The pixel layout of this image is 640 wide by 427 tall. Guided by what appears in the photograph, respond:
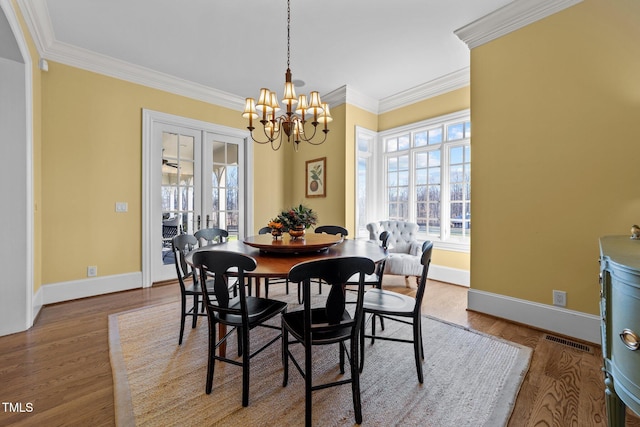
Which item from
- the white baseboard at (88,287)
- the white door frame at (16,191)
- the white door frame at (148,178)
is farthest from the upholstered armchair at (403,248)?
the white door frame at (16,191)

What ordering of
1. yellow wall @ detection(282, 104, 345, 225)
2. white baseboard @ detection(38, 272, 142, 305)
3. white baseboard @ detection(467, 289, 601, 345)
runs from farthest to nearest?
yellow wall @ detection(282, 104, 345, 225), white baseboard @ detection(38, 272, 142, 305), white baseboard @ detection(467, 289, 601, 345)

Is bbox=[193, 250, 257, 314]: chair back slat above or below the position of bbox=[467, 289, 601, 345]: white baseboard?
above

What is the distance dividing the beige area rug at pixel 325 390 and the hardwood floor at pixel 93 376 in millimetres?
84

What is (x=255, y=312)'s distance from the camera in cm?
173

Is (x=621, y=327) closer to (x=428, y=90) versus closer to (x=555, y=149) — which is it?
(x=555, y=149)

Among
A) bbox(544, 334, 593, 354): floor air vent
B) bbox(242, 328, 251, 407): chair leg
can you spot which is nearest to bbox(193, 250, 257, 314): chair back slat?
bbox(242, 328, 251, 407): chair leg

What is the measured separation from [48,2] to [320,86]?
2.96 m

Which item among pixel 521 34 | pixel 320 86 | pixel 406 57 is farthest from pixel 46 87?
pixel 521 34

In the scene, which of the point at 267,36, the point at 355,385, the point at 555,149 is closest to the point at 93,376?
the point at 355,385

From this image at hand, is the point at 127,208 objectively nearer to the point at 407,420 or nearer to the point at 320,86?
the point at 320,86

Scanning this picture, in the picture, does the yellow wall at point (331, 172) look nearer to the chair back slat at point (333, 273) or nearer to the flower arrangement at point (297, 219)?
the flower arrangement at point (297, 219)

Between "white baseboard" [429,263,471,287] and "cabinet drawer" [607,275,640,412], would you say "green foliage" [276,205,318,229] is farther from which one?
"white baseboard" [429,263,471,287]

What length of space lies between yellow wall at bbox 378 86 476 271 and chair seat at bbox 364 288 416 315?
2186 mm

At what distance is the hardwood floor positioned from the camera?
1.47m
